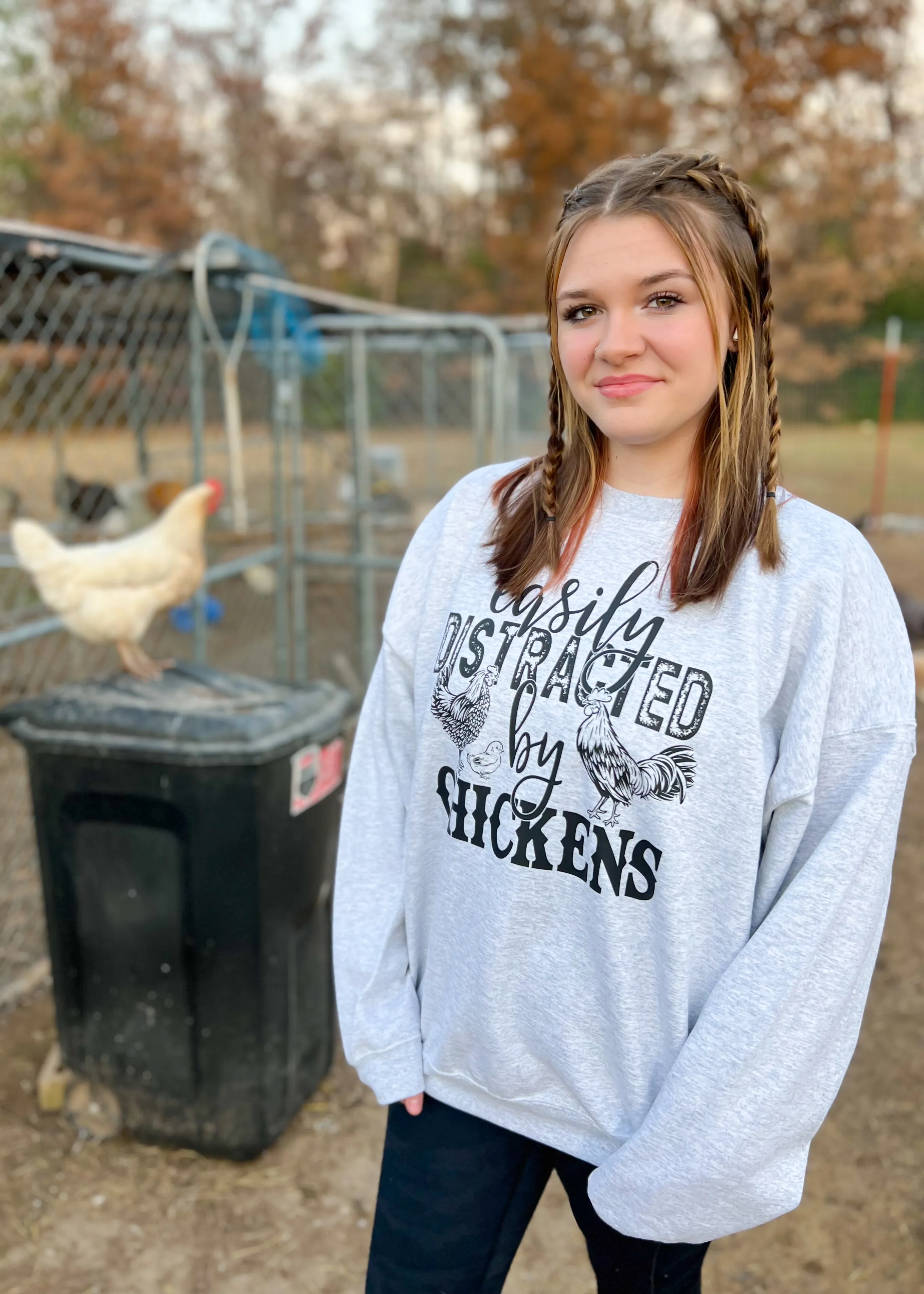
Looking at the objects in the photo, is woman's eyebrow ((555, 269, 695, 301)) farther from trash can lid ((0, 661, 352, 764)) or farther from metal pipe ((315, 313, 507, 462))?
metal pipe ((315, 313, 507, 462))

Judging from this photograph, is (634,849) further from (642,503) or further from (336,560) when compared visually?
(336,560)

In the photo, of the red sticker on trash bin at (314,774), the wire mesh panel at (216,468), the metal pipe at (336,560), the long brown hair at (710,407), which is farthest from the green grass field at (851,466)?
the long brown hair at (710,407)

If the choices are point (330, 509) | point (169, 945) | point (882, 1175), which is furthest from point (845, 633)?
point (330, 509)

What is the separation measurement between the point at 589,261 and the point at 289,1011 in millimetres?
1798

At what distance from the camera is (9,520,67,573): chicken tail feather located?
267 cm

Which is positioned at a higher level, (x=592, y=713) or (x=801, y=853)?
(x=592, y=713)

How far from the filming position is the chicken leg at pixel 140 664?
2375mm

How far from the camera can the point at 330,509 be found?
984cm

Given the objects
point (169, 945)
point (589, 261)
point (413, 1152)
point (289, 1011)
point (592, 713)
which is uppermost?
point (589, 261)

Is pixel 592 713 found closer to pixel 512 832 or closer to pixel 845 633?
pixel 512 832

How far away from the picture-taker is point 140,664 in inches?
104

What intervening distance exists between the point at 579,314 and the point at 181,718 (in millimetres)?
1320

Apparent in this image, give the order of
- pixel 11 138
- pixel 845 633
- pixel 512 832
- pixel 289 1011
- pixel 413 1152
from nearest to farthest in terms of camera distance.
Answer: pixel 845 633
pixel 512 832
pixel 413 1152
pixel 289 1011
pixel 11 138

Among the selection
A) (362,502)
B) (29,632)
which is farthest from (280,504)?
(29,632)
